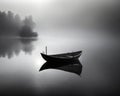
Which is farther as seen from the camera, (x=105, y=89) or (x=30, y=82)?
(x=30, y=82)

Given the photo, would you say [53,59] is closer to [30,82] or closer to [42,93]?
[30,82]

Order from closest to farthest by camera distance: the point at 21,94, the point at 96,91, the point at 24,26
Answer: the point at 21,94, the point at 96,91, the point at 24,26

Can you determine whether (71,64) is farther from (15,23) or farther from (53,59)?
(15,23)

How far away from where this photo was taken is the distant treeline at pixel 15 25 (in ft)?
492

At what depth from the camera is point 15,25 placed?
161875 millimetres

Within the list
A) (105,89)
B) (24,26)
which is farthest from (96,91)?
(24,26)

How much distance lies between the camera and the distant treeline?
150000mm

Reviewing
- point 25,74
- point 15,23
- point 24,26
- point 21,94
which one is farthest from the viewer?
point 15,23

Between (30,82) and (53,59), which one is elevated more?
(53,59)

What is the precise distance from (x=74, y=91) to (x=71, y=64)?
54.4 feet

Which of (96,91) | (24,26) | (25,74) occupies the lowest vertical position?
(96,91)

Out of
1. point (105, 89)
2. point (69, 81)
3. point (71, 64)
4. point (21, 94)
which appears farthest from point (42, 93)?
point (71, 64)

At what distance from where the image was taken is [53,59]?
35469 mm

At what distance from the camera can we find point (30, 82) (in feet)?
80.5
